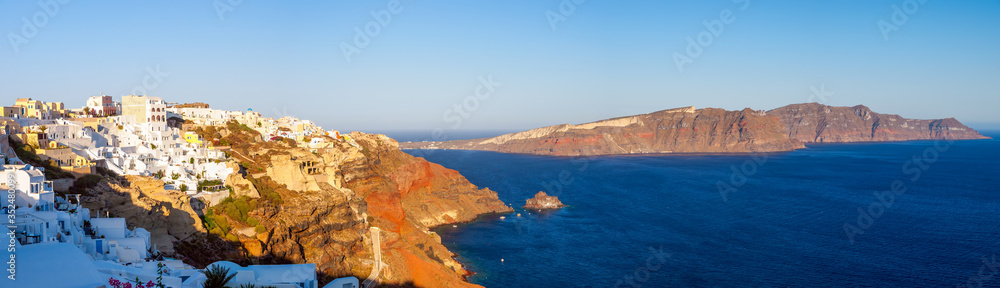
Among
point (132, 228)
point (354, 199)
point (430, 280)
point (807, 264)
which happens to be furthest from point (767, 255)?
point (132, 228)

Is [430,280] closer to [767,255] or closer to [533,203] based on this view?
[767,255]
